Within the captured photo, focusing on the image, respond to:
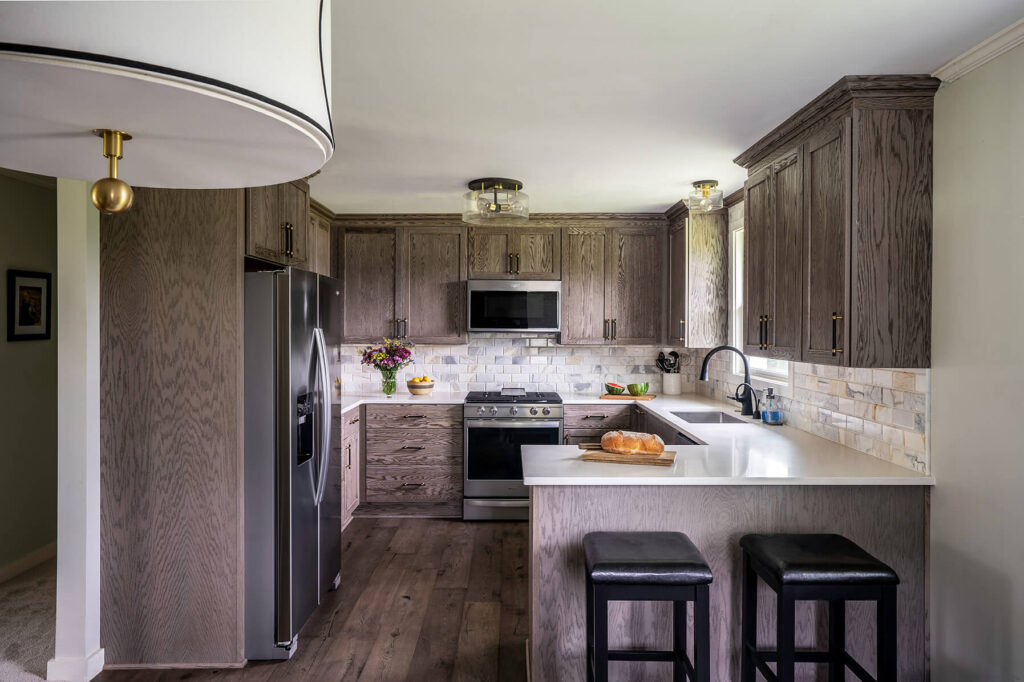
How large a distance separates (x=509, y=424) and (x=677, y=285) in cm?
160

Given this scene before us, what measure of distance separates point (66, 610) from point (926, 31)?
3.68 metres

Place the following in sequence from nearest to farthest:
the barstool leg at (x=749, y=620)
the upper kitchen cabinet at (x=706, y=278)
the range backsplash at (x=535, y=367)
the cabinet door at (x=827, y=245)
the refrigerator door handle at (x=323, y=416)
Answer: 1. the barstool leg at (x=749, y=620)
2. the cabinet door at (x=827, y=245)
3. the refrigerator door handle at (x=323, y=416)
4. the upper kitchen cabinet at (x=706, y=278)
5. the range backsplash at (x=535, y=367)

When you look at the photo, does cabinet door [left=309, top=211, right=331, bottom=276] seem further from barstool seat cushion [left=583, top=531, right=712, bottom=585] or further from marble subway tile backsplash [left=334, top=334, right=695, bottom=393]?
barstool seat cushion [left=583, top=531, right=712, bottom=585]

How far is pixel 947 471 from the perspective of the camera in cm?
211

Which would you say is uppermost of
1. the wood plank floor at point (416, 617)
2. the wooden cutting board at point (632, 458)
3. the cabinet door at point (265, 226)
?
the cabinet door at point (265, 226)

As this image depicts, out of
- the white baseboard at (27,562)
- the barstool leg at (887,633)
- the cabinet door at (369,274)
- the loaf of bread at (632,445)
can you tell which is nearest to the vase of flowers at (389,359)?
the cabinet door at (369,274)

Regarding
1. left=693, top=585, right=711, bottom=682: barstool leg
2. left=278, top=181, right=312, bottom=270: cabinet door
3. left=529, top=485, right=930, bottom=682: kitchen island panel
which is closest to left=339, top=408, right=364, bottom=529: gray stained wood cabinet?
left=278, top=181, right=312, bottom=270: cabinet door

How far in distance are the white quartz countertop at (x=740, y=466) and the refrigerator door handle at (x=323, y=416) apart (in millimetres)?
991

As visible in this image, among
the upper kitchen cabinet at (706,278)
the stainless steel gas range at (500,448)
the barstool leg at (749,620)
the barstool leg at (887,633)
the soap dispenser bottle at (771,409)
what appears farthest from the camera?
the stainless steel gas range at (500,448)

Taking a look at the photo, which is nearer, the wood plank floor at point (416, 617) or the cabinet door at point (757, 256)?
the wood plank floor at point (416, 617)

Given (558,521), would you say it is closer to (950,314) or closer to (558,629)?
(558,629)

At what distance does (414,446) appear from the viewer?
14.7 feet

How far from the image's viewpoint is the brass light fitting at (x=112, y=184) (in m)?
0.64

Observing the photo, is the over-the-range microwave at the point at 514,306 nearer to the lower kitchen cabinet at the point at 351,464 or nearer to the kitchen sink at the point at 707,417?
the lower kitchen cabinet at the point at 351,464
